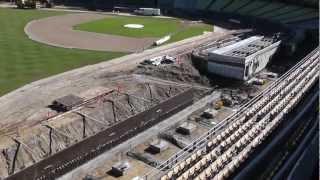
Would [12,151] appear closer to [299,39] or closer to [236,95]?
[236,95]

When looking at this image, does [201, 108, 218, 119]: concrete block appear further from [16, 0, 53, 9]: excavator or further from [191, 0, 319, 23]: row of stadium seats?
[16, 0, 53, 9]: excavator

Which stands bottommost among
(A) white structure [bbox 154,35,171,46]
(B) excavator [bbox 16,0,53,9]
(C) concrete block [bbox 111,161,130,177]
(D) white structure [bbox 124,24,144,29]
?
(C) concrete block [bbox 111,161,130,177]

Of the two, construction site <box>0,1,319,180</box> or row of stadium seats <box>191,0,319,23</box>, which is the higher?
row of stadium seats <box>191,0,319,23</box>

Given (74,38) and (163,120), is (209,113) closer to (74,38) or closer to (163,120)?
(163,120)

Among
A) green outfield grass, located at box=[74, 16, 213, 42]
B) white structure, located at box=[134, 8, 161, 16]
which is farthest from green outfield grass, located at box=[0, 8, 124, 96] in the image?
white structure, located at box=[134, 8, 161, 16]

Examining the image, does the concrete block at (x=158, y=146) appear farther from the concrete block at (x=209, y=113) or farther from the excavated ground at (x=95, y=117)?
the concrete block at (x=209, y=113)

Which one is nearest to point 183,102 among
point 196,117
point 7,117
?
point 196,117
